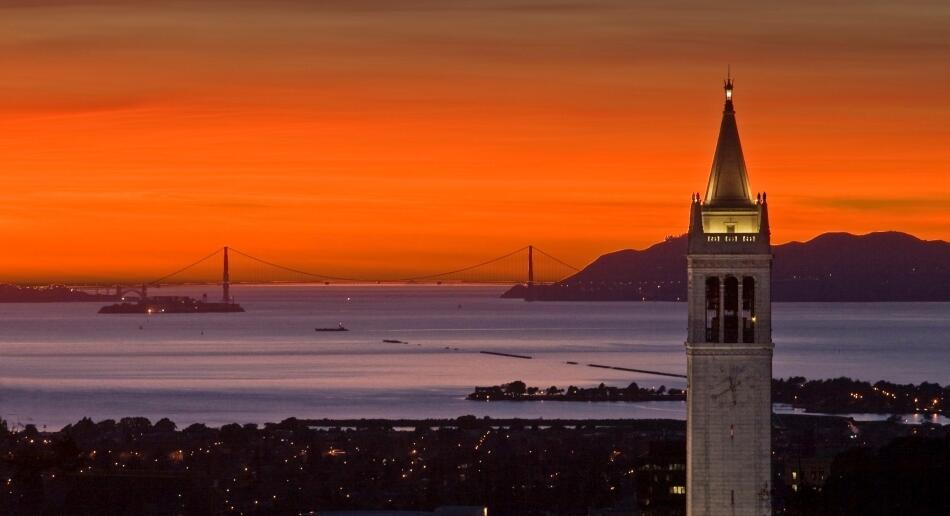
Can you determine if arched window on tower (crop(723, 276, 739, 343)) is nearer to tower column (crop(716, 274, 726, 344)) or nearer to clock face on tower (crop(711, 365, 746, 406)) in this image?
tower column (crop(716, 274, 726, 344))

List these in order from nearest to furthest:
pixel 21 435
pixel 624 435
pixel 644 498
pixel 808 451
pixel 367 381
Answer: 1. pixel 644 498
2. pixel 808 451
3. pixel 21 435
4. pixel 624 435
5. pixel 367 381

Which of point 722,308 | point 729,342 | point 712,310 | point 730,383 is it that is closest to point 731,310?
point 722,308

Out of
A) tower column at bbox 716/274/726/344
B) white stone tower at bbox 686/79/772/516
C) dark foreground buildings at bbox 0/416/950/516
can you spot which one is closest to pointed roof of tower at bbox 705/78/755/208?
white stone tower at bbox 686/79/772/516

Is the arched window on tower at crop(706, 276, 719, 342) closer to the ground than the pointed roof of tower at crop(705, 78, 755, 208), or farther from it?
closer to the ground

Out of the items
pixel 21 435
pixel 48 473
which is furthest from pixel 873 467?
pixel 21 435

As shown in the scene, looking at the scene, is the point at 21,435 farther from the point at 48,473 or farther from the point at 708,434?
the point at 708,434
